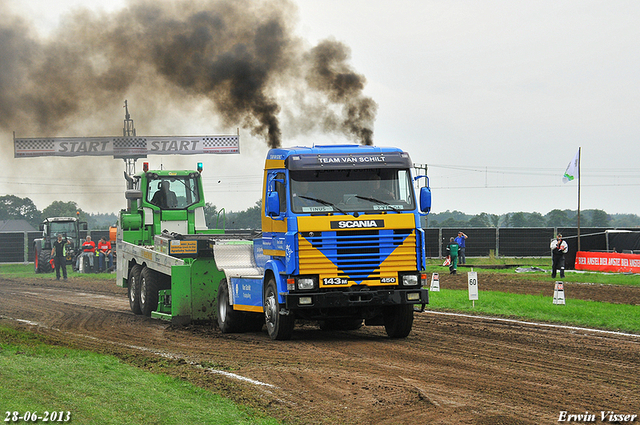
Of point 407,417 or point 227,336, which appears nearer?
point 407,417

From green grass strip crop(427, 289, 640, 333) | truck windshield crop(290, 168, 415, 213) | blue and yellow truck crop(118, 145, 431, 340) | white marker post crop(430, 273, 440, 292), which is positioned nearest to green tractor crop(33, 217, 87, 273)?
white marker post crop(430, 273, 440, 292)

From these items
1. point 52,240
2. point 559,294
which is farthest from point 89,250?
point 559,294

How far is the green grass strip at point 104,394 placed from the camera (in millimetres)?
7543

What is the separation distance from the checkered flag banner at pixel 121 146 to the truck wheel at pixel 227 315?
29.2m

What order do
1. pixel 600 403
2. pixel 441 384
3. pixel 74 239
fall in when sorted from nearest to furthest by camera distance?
pixel 600 403, pixel 441 384, pixel 74 239

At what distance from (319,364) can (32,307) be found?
12.5 metres

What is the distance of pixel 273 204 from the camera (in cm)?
1259

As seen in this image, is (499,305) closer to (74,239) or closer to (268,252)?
(268,252)

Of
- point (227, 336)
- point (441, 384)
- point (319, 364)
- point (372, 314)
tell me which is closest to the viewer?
point (441, 384)

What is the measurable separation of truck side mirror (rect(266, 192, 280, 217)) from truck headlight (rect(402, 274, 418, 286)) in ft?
7.86

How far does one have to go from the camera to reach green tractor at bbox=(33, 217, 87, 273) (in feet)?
Answer: 131

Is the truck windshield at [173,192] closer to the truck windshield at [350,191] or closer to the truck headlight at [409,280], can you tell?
the truck windshield at [350,191]

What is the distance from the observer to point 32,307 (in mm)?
20531

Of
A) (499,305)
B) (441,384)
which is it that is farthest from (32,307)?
(441,384)
